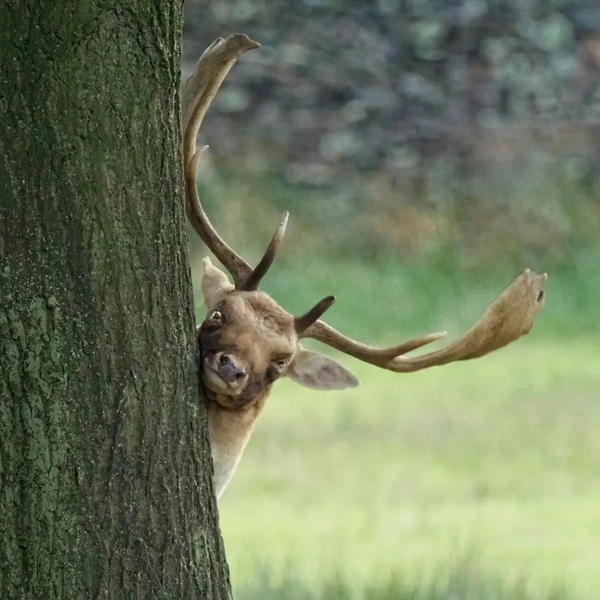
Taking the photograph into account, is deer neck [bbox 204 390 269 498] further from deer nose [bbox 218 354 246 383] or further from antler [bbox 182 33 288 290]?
antler [bbox 182 33 288 290]

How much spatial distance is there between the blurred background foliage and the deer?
6.89ft

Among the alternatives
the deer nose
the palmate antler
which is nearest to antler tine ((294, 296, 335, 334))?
the palmate antler

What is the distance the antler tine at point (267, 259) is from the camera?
116 inches

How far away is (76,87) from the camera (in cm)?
248

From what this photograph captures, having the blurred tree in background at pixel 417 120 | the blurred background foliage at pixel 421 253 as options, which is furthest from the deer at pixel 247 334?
the blurred tree in background at pixel 417 120

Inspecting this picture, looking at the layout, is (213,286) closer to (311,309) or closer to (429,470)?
(311,309)

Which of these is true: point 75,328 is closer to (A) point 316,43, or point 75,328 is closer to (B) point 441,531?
(B) point 441,531

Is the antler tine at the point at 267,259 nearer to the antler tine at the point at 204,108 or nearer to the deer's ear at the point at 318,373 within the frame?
the antler tine at the point at 204,108

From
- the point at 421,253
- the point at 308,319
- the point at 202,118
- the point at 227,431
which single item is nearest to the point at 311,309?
the point at 308,319

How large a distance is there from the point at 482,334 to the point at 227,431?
2.17ft

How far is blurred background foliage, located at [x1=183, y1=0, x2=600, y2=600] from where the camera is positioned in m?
6.77

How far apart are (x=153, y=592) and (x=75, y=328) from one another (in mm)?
533

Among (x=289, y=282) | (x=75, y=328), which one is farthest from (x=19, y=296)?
(x=289, y=282)

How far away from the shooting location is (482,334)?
326cm
